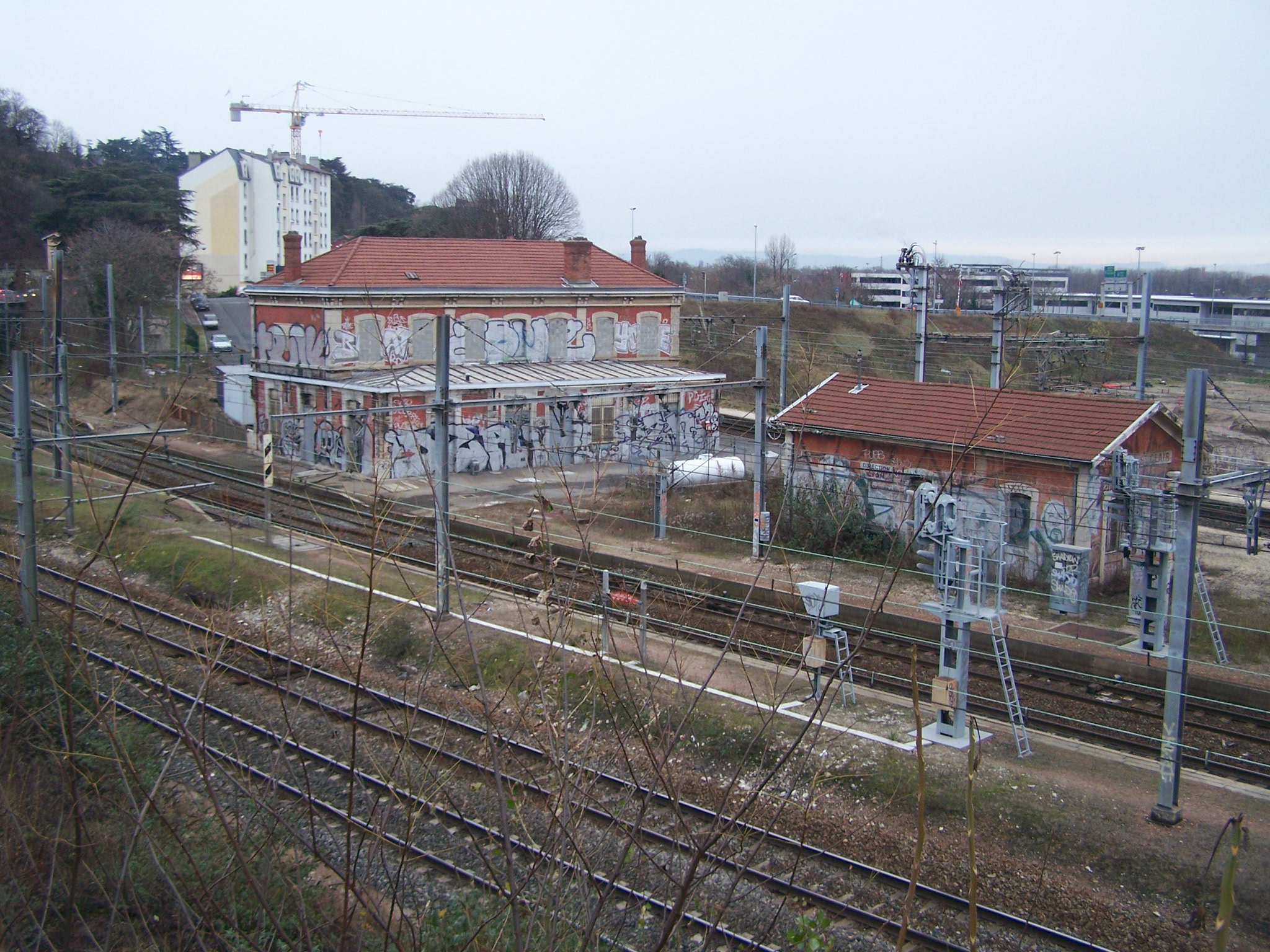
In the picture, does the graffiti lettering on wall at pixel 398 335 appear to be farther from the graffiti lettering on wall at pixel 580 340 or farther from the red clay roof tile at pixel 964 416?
the red clay roof tile at pixel 964 416

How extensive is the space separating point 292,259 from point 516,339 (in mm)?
7268

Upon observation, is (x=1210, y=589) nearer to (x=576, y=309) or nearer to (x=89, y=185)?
(x=576, y=309)

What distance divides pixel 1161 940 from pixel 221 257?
73945 millimetres

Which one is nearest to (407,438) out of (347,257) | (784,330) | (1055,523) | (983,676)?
(347,257)

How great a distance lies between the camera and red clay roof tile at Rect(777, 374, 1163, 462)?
1727 cm

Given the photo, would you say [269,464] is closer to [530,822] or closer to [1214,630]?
[530,822]

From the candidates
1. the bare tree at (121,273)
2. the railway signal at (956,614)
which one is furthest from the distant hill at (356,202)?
the railway signal at (956,614)

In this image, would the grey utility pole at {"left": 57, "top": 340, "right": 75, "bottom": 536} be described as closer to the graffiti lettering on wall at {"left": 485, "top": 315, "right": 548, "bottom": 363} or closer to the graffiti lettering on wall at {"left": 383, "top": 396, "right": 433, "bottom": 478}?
the graffiti lettering on wall at {"left": 383, "top": 396, "right": 433, "bottom": 478}

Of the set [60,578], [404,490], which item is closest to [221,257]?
[404,490]

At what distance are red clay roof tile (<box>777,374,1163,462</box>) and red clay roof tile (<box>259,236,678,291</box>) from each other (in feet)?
44.8

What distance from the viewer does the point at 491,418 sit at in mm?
29203

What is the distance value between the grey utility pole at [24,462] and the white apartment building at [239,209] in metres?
58.7

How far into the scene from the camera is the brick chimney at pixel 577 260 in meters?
33.1

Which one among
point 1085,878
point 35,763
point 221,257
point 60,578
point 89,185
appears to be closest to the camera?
point 35,763
